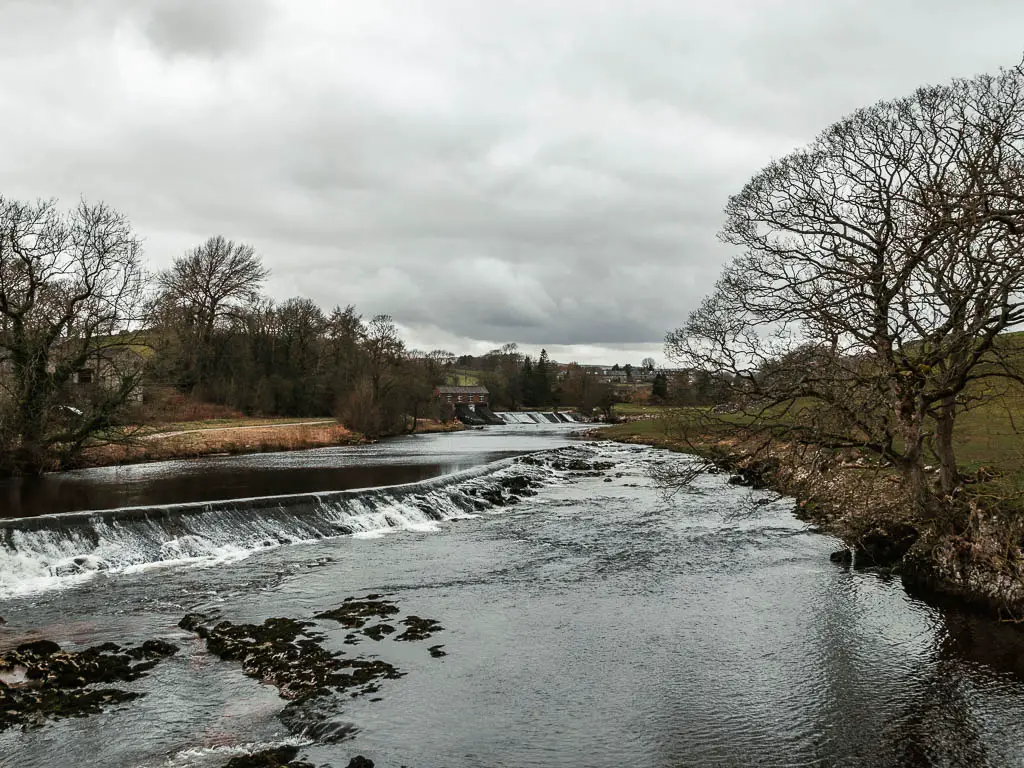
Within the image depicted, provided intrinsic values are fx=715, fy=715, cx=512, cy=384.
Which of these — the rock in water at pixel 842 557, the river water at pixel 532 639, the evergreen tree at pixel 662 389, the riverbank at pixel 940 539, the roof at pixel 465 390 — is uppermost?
the roof at pixel 465 390

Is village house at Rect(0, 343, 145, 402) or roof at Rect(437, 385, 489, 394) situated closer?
village house at Rect(0, 343, 145, 402)

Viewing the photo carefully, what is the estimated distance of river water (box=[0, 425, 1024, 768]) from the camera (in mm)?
7535

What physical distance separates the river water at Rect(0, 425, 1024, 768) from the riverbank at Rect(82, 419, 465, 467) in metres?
14.0

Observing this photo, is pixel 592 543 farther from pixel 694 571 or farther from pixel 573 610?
pixel 573 610

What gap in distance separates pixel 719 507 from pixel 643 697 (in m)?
15.1

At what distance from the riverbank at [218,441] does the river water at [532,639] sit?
45.9 ft

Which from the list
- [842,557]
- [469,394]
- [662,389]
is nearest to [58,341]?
[842,557]

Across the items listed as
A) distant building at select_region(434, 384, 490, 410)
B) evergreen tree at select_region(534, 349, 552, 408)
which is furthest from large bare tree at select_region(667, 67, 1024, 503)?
evergreen tree at select_region(534, 349, 552, 408)

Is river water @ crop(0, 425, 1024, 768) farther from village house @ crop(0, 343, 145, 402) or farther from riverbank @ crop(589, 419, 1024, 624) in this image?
village house @ crop(0, 343, 145, 402)

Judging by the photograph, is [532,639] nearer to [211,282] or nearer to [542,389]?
[211,282]

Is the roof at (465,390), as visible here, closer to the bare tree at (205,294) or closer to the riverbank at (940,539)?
the bare tree at (205,294)

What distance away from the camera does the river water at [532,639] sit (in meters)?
7.54

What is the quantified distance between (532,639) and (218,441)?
Result: 32.4 m

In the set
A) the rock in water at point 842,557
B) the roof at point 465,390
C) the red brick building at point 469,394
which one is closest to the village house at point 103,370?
the rock in water at point 842,557
